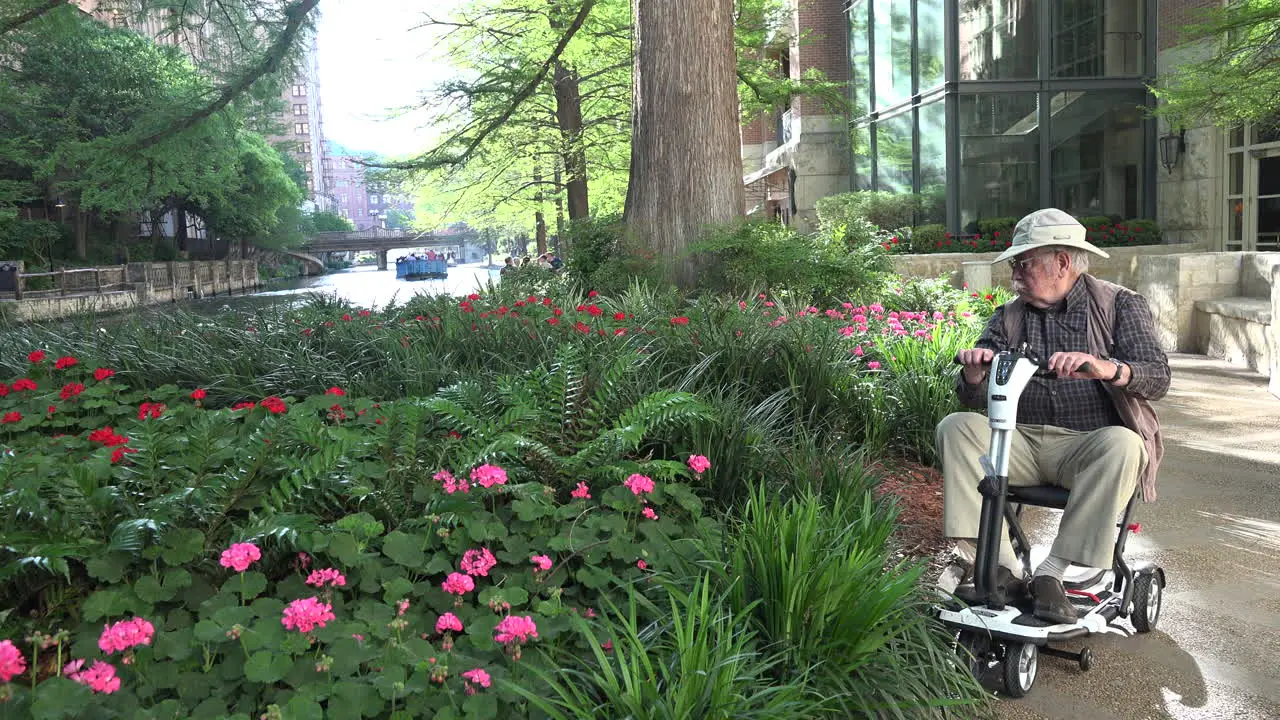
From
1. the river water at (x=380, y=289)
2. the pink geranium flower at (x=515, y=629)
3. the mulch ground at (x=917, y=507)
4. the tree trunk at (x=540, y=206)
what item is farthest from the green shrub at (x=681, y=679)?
the tree trunk at (x=540, y=206)

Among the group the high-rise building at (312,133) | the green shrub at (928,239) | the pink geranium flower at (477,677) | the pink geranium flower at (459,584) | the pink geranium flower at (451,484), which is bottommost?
the pink geranium flower at (477,677)

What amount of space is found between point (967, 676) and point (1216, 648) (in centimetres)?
114

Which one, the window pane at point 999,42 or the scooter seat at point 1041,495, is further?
the window pane at point 999,42

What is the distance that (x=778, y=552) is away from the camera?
2.91m

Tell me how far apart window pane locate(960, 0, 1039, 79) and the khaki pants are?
16749mm

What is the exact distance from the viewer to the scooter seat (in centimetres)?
347

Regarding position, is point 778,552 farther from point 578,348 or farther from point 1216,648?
point 578,348

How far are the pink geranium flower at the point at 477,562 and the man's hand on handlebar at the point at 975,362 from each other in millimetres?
1764

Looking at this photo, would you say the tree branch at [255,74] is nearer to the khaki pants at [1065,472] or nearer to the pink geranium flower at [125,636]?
the khaki pants at [1065,472]

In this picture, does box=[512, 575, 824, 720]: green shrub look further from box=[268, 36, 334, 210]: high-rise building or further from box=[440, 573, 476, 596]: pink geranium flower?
box=[268, 36, 334, 210]: high-rise building

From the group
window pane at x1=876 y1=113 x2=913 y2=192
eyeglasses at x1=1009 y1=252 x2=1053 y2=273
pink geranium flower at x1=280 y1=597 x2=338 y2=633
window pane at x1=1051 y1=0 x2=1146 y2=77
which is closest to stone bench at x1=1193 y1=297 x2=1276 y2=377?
eyeglasses at x1=1009 y1=252 x2=1053 y2=273

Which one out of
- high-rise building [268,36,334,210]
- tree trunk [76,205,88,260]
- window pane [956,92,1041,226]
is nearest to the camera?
window pane [956,92,1041,226]

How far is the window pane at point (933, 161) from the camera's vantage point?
19.0 meters

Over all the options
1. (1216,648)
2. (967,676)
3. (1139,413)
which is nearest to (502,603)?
(967,676)
